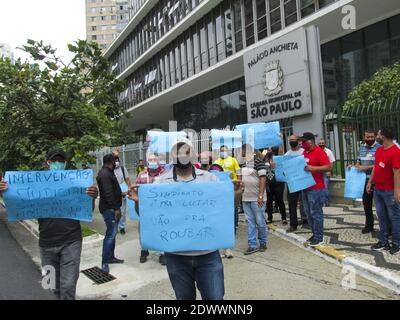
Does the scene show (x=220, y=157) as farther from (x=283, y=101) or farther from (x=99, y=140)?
(x=283, y=101)

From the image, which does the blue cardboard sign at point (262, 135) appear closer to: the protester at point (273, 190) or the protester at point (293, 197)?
the protester at point (293, 197)

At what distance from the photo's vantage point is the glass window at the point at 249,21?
20.6 metres

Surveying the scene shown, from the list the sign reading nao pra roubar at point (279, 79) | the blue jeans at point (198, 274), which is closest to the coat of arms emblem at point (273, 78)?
the sign reading nao pra roubar at point (279, 79)

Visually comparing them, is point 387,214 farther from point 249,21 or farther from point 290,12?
point 249,21

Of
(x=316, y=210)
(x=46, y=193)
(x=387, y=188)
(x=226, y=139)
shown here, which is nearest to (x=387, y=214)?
(x=387, y=188)

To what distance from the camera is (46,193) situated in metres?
4.53

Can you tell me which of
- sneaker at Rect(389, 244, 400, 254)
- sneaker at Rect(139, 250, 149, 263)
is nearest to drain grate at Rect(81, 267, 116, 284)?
sneaker at Rect(139, 250, 149, 263)

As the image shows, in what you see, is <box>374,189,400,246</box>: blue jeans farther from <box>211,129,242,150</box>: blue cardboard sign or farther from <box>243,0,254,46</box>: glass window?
<box>243,0,254,46</box>: glass window

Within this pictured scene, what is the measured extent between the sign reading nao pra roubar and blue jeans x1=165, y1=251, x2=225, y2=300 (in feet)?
35.8

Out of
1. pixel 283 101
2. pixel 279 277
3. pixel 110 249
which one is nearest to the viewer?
pixel 279 277

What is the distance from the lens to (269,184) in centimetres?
978

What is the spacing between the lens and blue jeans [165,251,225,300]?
3.56 m
